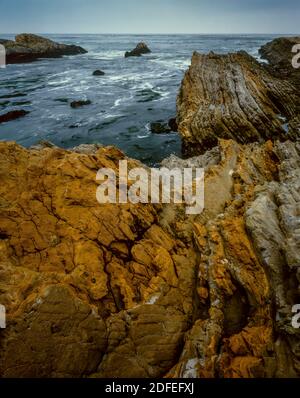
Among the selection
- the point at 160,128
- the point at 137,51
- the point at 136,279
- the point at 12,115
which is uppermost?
the point at 137,51

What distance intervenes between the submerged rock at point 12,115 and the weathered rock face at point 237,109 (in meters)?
15.5

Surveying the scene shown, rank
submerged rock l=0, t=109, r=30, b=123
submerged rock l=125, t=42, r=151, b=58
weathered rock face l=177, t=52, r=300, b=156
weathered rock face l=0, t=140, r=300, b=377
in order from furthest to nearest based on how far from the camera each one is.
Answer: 1. submerged rock l=125, t=42, r=151, b=58
2. submerged rock l=0, t=109, r=30, b=123
3. weathered rock face l=177, t=52, r=300, b=156
4. weathered rock face l=0, t=140, r=300, b=377

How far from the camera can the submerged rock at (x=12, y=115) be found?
2528cm

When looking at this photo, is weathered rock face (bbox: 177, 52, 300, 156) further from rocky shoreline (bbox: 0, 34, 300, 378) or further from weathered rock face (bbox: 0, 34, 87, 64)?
weathered rock face (bbox: 0, 34, 87, 64)

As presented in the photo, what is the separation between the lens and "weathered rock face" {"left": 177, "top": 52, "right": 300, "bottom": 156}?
49.0 feet

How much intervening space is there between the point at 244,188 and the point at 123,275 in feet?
16.0

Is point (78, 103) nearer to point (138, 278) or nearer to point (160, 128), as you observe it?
point (160, 128)

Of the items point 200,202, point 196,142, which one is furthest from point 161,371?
point 196,142

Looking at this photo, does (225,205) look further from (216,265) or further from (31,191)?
(31,191)

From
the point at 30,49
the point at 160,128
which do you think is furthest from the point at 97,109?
the point at 30,49

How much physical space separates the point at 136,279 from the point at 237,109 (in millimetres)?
12976

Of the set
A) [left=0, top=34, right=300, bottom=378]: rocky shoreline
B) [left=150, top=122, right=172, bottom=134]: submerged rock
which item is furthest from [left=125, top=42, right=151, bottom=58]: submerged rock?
[left=0, top=34, right=300, bottom=378]: rocky shoreline

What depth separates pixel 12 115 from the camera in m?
26.0

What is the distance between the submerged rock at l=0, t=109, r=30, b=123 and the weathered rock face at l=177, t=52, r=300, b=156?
15.5 metres
